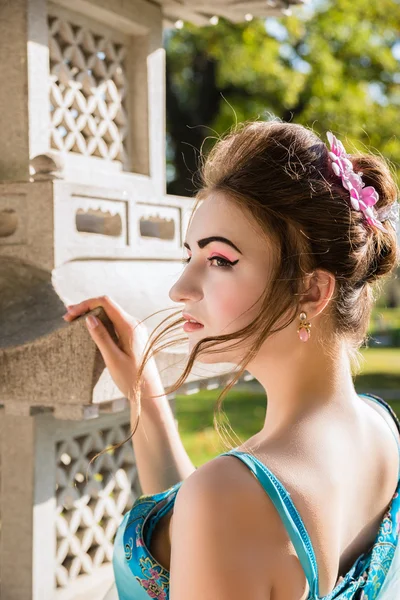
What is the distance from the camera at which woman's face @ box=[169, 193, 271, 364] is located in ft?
5.00

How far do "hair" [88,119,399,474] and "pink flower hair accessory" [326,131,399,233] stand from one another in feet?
0.04

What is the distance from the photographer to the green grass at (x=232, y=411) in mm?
8930

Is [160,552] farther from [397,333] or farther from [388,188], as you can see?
[397,333]

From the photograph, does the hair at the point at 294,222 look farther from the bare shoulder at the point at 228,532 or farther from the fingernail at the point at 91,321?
the fingernail at the point at 91,321

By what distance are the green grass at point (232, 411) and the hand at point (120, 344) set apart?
526 cm

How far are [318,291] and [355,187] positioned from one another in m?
0.25

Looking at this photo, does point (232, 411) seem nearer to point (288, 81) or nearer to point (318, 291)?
point (288, 81)

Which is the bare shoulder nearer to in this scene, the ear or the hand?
the ear

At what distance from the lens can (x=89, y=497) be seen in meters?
2.70

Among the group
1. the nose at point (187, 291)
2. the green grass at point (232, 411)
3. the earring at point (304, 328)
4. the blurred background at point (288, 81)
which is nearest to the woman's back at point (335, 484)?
the earring at point (304, 328)

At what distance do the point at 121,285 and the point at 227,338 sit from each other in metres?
0.98

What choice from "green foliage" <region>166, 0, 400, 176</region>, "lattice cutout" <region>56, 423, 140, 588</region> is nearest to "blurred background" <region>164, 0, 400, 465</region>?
"green foliage" <region>166, 0, 400, 176</region>

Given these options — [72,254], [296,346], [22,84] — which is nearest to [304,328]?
[296,346]

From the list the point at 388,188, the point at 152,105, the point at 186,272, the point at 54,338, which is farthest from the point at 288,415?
the point at 152,105
